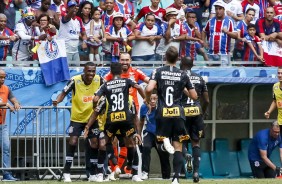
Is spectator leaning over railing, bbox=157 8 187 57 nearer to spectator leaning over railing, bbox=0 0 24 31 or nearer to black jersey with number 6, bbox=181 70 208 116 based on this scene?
Answer: spectator leaning over railing, bbox=0 0 24 31

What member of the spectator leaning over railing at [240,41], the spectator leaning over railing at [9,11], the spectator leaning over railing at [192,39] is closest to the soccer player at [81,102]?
the spectator leaning over railing at [9,11]

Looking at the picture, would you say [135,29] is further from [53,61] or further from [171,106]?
[171,106]

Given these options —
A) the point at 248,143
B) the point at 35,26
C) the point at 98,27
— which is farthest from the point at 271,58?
the point at 35,26

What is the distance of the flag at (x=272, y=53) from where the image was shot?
24234 millimetres

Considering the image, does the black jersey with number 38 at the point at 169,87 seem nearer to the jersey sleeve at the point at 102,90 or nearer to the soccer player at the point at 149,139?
the jersey sleeve at the point at 102,90

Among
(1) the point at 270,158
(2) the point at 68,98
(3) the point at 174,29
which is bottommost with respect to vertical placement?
(1) the point at 270,158

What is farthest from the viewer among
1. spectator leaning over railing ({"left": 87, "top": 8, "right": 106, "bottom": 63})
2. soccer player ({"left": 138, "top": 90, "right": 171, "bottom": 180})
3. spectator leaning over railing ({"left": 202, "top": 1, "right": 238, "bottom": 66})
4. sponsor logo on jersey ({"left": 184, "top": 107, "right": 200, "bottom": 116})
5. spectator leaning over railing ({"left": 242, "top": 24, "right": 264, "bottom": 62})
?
spectator leaning over railing ({"left": 242, "top": 24, "right": 264, "bottom": 62})

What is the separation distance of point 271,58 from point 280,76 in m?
2.53

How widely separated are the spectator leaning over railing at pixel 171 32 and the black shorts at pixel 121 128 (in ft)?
14.7

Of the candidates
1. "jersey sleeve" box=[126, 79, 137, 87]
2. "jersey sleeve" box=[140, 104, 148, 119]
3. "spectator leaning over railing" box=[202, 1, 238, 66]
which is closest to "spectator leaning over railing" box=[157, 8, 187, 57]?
"spectator leaning over railing" box=[202, 1, 238, 66]

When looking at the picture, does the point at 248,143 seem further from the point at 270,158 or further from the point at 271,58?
the point at 271,58

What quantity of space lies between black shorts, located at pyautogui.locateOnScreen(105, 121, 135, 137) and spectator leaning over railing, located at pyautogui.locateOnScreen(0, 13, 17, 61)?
371 cm

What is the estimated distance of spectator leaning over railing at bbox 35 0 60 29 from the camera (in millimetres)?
22453

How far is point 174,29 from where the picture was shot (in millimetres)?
23484
